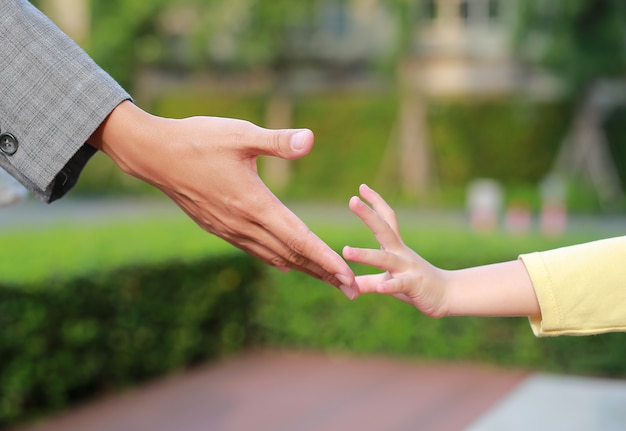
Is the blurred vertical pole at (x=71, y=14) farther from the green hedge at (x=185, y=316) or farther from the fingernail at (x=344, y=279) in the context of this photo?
the fingernail at (x=344, y=279)

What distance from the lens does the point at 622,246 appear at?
70.1 inches

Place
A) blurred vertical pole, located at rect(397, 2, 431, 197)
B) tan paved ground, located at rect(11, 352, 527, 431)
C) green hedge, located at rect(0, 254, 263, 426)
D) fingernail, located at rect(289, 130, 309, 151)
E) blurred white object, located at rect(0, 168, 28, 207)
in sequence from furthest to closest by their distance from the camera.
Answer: blurred vertical pole, located at rect(397, 2, 431, 197) < tan paved ground, located at rect(11, 352, 527, 431) < green hedge, located at rect(0, 254, 263, 426) < blurred white object, located at rect(0, 168, 28, 207) < fingernail, located at rect(289, 130, 309, 151)

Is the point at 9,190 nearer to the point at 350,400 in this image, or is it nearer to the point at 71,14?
the point at 350,400

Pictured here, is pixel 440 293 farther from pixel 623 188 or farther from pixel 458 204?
pixel 623 188

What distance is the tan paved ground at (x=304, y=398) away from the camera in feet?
17.2

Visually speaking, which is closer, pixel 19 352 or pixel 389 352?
pixel 19 352

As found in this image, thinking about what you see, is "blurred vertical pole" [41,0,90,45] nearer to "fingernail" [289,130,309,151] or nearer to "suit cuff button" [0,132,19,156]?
"suit cuff button" [0,132,19,156]

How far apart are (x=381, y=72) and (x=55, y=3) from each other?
1183cm

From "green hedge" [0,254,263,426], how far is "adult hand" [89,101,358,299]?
3384 millimetres

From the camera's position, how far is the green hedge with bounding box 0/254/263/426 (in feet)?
16.1

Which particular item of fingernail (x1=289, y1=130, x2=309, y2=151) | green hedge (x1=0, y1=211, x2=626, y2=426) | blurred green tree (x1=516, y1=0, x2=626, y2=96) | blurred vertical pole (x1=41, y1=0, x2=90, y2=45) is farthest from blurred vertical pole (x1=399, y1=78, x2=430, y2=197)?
fingernail (x1=289, y1=130, x2=309, y2=151)

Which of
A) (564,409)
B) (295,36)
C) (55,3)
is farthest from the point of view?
(55,3)

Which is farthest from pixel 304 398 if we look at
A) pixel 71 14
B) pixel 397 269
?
pixel 71 14

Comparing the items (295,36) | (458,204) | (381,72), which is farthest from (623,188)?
(295,36)
